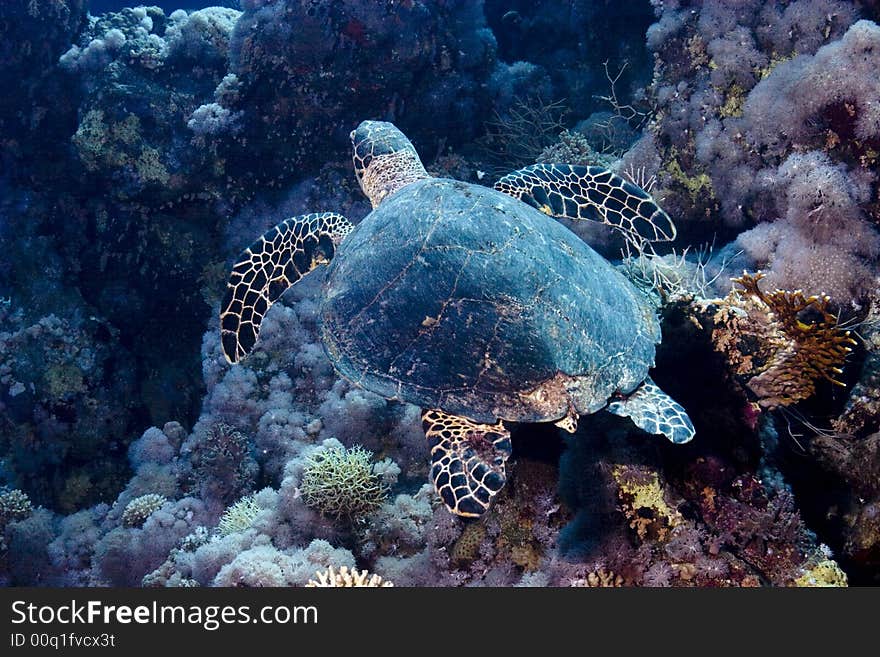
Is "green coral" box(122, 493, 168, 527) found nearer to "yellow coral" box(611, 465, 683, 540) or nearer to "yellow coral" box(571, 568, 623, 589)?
"yellow coral" box(571, 568, 623, 589)

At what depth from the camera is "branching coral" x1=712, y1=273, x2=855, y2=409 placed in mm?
2768

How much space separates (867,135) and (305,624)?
174 inches

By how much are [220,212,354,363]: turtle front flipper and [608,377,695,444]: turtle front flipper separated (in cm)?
228

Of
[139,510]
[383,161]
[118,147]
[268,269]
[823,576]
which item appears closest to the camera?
[823,576]

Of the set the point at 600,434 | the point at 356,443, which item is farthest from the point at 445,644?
the point at 356,443

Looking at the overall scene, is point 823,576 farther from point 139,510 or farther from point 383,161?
point 139,510

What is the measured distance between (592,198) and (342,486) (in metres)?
2.64

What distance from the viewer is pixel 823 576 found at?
93.4 inches

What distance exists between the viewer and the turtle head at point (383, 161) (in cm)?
386

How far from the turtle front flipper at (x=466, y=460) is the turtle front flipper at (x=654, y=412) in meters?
0.61

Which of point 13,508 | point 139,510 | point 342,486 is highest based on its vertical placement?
point 342,486

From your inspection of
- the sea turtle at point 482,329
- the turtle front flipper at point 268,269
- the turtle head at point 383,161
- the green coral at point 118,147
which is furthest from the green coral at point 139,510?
the green coral at point 118,147

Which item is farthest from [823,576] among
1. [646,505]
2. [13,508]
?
[13,508]

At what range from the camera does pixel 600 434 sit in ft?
9.28
